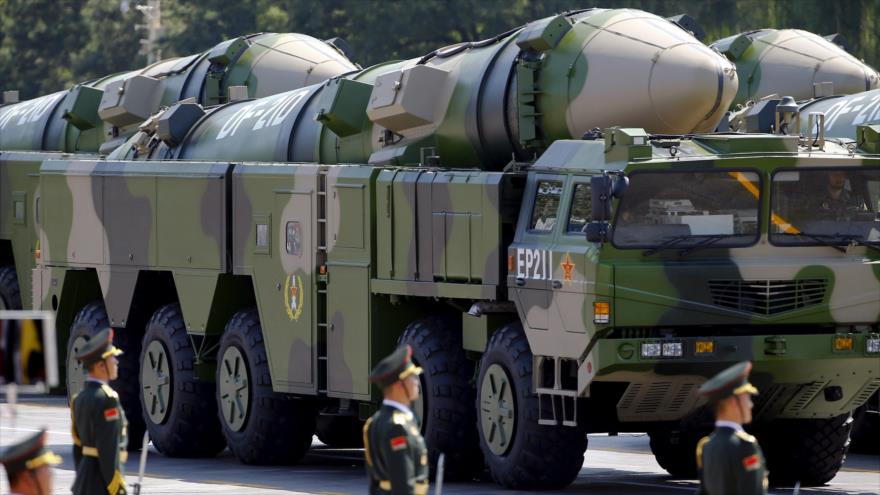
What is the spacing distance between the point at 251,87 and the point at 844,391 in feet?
37.1

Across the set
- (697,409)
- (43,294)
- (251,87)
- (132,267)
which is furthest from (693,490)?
(251,87)

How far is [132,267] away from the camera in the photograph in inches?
884

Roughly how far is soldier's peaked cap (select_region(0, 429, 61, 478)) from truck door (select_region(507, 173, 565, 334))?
677 centimetres

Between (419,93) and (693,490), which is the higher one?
(419,93)

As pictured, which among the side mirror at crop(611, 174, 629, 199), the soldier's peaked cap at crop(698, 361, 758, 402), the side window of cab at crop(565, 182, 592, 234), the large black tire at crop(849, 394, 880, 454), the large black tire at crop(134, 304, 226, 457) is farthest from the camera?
the large black tire at crop(849, 394, 880, 454)

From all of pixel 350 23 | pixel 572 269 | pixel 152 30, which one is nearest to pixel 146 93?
pixel 572 269

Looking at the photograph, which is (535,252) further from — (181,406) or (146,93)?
(146,93)

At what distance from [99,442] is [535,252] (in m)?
4.81

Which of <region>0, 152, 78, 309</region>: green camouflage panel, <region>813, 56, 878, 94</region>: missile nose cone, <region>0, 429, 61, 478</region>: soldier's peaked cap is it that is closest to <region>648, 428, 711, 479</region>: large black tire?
<region>813, 56, 878, 94</region>: missile nose cone

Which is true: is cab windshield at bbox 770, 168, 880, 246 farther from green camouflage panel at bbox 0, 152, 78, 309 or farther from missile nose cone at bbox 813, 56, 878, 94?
green camouflage panel at bbox 0, 152, 78, 309

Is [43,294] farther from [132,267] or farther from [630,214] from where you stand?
[630,214]

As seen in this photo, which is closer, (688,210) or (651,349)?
(651,349)

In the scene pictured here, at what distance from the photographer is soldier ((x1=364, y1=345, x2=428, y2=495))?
36.7 ft

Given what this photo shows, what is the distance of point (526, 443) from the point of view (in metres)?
17.2
